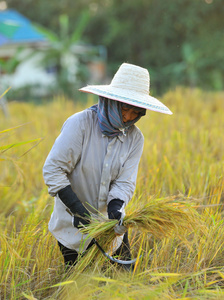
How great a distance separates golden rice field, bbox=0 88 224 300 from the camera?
1.67m

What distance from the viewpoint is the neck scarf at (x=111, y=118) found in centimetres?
175

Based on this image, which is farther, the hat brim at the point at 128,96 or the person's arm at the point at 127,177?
the person's arm at the point at 127,177

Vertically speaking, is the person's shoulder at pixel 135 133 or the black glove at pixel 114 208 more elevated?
the person's shoulder at pixel 135 133

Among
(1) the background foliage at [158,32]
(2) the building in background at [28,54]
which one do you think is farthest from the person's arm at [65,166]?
(1) the background foliage at [158,32]

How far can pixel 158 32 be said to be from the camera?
2214 cm

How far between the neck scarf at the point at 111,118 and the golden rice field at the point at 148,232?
345mm

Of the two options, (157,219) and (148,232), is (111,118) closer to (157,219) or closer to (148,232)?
(157,219)

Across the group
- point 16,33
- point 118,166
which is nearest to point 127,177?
point 118,166

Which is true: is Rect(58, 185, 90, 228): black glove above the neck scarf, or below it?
below

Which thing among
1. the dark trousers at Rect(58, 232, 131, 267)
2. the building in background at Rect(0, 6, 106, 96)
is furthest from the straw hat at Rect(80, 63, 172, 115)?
the building in background at Rect(0, 6, 106, 96)

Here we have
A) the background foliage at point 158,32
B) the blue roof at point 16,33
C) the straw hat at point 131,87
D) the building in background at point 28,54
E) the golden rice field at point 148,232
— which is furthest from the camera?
the background foliage at point 158,32

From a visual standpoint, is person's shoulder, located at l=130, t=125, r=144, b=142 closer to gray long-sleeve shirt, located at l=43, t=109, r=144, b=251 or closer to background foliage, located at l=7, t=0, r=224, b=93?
gray long-sleeve shirt, located at l=43, t=109, r=144, b=251

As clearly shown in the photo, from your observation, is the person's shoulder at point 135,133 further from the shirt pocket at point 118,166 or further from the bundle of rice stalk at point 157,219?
the bundle of rice stalk at point 157,219

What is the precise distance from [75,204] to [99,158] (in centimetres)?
23
